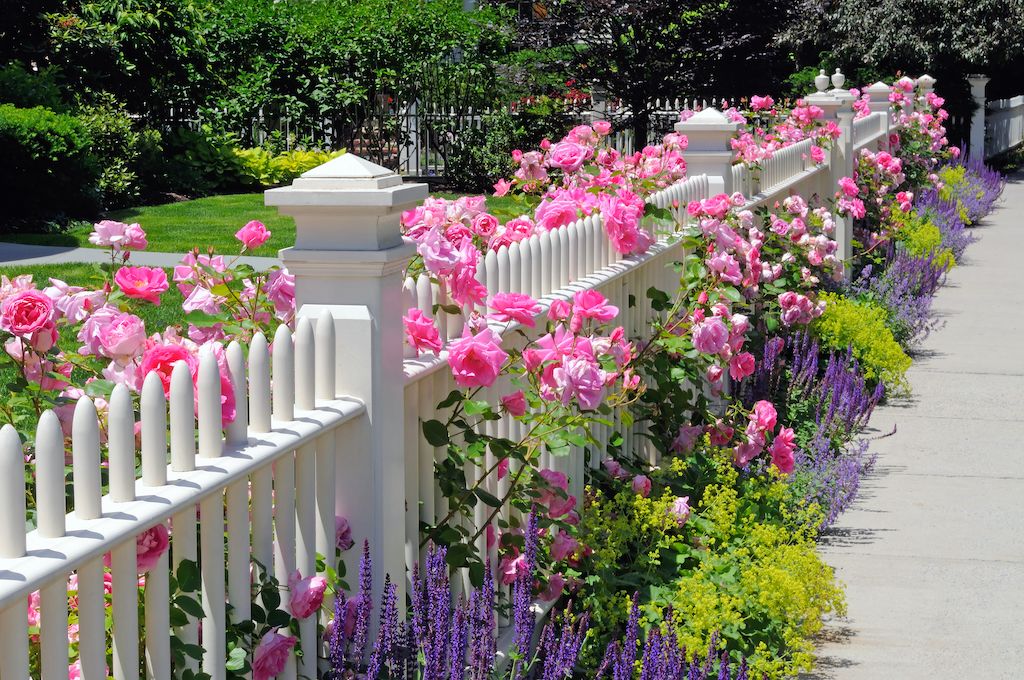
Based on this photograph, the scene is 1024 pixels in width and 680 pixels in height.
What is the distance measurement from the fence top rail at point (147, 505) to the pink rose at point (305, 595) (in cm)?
27

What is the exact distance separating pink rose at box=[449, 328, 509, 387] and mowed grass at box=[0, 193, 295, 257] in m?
7.65

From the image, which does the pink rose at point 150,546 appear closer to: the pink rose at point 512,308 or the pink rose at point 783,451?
the pink rose at point 512,308

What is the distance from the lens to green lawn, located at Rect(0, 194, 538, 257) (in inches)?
480

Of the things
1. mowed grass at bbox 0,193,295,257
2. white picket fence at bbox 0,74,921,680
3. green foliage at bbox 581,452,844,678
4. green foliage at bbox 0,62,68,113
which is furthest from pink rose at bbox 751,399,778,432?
green foliage at bbox 0,62,68,113

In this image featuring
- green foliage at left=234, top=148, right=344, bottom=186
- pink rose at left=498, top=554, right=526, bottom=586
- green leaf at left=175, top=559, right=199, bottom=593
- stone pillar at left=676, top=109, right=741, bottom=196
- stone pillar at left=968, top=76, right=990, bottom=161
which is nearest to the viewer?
green leaf at left=175, top=559, right=199, bottom=593

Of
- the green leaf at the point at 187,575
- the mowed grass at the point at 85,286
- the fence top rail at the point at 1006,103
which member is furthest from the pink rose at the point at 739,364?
the fence top rail at the point at 1006,103

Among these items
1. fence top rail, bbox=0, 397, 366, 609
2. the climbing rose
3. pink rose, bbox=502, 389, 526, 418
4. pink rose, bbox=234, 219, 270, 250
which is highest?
pink rose, bbox=234, 219, 270, 250

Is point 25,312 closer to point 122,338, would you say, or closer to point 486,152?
point 122,338

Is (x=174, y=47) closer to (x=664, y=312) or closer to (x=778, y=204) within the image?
(x=778, y=204)

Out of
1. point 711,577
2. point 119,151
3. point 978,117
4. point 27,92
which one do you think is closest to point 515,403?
point 711,577

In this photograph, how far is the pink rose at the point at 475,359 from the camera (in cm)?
342

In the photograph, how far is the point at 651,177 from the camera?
641 cm

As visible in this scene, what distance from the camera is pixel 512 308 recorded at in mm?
3697

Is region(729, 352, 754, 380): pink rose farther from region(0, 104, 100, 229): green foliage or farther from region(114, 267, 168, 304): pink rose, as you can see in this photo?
region(0, 104, 100, 229): green foliage
